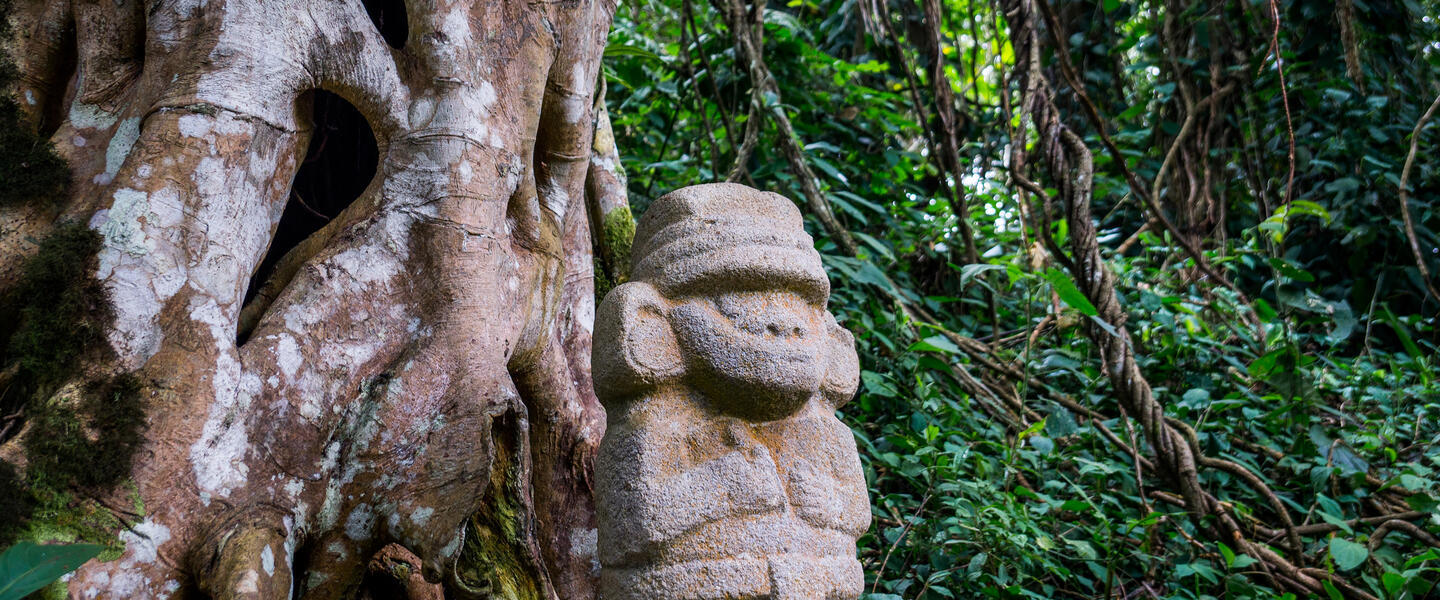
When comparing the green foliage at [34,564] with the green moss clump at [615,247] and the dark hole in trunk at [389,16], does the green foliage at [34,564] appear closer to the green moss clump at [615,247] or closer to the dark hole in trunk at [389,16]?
the dark hole in trunk at [389,16]

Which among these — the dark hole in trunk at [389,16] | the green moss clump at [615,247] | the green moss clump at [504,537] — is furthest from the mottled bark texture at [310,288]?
the green moss clump at [615,247]

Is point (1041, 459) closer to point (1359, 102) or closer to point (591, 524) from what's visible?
point (591, 524)

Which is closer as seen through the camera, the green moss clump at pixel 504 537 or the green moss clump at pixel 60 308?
the green moss clump at pixel 60 308

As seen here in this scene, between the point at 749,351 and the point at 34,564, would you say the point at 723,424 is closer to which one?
the point at 749,351

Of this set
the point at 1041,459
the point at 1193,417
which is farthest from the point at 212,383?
the point at 1193,417

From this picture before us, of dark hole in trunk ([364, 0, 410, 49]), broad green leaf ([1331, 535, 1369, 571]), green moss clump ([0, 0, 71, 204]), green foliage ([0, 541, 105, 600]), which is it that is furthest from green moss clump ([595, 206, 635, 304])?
broad green leaf ([1331, 535, 1369, 571])

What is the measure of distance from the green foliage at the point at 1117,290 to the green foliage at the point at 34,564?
214cm

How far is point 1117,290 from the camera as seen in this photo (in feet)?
14.1

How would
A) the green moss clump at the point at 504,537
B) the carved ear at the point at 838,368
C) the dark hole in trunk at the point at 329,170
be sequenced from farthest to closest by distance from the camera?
the dark hole in trunk at the point at 329,170 < the green moss clump at the point at 504,537 < the carved ear at the point at 838,368

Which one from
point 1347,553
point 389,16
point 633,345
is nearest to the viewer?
point 633,345

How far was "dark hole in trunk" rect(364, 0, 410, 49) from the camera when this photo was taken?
2754mm

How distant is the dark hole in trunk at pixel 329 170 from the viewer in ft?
8.95

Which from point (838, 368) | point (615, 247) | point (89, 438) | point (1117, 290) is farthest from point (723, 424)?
point (1117, 290)

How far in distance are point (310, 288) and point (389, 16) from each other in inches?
40.3
